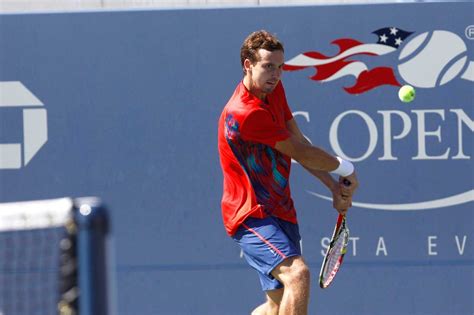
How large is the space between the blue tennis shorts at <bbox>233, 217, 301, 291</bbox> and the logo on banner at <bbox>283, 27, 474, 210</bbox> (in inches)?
48.4

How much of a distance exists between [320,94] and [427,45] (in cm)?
64

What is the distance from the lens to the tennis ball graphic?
5926mm

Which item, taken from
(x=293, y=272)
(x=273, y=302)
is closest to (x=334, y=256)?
(x=273, y=302)

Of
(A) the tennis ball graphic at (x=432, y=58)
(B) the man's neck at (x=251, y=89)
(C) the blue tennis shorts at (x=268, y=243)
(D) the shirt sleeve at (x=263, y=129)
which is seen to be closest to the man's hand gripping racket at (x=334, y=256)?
(C) the blue tennis shorts at (x=268, y=243)

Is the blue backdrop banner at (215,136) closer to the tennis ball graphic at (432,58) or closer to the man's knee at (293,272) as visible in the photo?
the tennis ball graphic at (432,58)

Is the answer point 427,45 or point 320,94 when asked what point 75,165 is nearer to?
point 320,94

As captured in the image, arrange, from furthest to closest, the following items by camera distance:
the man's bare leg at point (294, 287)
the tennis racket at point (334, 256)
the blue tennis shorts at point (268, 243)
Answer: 1. the tennis racket at point (334, 256)
2. the blue tennis shorts at point (268, 243)
3. the man's bare leg at point (294, 287)

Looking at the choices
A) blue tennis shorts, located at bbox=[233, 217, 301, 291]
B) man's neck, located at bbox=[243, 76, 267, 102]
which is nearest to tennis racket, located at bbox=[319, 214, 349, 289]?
blue tennis shorts, located at bbox=[233, 217, 301, 291]

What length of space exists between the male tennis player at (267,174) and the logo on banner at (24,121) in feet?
5.16

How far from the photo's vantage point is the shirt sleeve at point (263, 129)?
15.4 ft

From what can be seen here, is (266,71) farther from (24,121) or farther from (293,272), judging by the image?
(24,121)

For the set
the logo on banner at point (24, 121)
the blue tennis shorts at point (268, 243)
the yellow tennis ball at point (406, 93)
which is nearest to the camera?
the blue tennis shorts at point (268, 243)

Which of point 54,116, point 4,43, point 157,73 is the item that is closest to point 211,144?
point 157,73

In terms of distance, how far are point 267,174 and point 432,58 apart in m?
Result: 1.57
